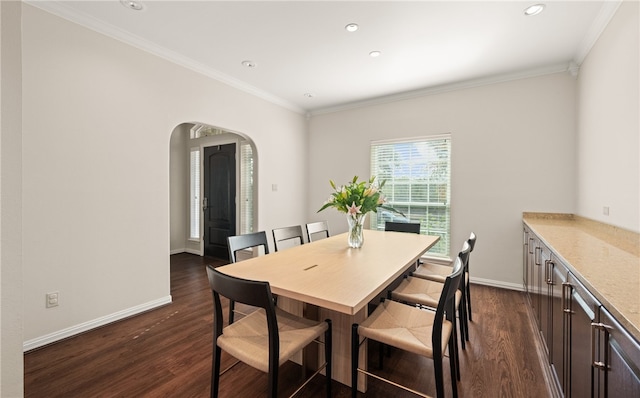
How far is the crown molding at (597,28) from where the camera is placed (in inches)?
85.7

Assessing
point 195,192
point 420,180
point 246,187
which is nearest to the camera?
point 420,180

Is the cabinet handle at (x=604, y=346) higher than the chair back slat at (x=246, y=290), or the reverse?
the chair back slat at (x=246, y=290)

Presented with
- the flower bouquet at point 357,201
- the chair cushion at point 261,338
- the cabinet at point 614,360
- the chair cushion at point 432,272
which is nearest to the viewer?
the cabinet at point 614,360

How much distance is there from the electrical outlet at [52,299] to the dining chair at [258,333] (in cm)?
180

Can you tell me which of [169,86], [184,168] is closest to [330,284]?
[169,86]

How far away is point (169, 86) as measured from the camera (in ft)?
10.1

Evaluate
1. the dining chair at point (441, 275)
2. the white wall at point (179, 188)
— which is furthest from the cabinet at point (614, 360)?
the white wall at point (179, 188)

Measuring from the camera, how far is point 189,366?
198 centimetres

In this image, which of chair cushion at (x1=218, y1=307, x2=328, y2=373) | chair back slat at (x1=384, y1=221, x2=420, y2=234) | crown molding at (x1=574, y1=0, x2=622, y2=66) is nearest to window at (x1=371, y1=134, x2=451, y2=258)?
chair back slat at (x1=384, y1=221, x2=420, y2=234)

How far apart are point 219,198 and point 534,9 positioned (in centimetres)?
487

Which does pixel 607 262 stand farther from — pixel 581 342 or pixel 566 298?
pixel 581 342

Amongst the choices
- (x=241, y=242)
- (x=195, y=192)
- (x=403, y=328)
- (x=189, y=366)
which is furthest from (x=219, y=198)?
(x=403, y=328)

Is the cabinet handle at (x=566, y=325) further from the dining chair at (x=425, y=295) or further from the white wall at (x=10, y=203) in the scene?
the white wall at (x=10, y=203)

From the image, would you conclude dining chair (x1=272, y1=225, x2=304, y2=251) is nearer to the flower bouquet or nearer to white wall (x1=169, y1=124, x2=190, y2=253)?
the flower bouquet
